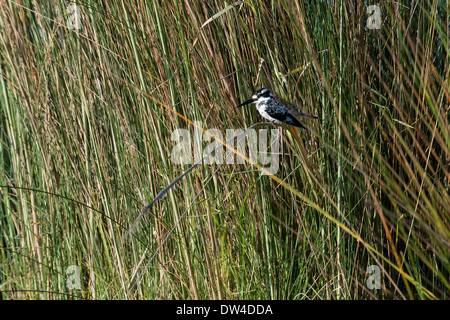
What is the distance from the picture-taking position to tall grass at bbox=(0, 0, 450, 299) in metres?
0.92

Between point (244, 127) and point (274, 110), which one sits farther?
point (244, 127)

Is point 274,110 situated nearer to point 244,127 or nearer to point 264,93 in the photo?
point 264,93

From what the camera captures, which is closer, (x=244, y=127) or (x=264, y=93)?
(x=264, y=93)

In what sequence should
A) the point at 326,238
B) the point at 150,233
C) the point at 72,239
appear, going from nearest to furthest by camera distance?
the point at 326,238
the point at 150,233
the point at 72,239

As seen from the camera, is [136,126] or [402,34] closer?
[402,34]

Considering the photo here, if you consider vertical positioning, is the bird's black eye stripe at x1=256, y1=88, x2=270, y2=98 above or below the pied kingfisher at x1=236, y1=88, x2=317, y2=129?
above

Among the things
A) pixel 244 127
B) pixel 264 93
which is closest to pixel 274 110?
pixel 264 93

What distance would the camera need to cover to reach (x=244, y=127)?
3.20 feet

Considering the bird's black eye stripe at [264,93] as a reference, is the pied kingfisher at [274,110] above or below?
below

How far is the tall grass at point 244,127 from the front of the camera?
0.92 metres

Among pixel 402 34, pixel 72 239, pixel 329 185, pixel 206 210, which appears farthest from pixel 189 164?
pixel 402 34

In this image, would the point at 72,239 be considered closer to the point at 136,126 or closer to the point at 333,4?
the point at 136,126

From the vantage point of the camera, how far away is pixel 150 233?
112 cm

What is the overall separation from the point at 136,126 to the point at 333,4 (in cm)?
55
